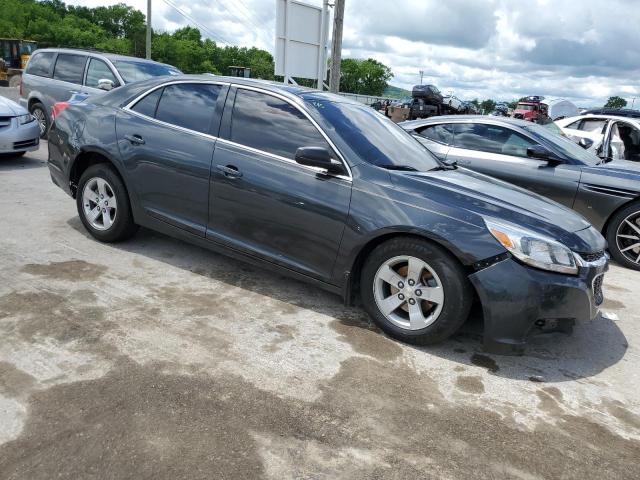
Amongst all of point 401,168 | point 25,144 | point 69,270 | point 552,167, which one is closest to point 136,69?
point 25,144

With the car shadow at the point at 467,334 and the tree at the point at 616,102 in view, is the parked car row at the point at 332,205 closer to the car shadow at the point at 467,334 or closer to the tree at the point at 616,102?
the car shadow at the point at 467,334

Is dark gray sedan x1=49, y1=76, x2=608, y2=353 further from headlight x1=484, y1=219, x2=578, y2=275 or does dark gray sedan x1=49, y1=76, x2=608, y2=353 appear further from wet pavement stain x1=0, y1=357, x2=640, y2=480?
wet pavement stain x1=0, y1=357, x2=640, y2=480

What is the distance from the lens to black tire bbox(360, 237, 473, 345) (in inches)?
131

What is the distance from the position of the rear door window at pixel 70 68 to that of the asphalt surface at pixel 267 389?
647 cm

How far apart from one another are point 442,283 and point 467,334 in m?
0.70

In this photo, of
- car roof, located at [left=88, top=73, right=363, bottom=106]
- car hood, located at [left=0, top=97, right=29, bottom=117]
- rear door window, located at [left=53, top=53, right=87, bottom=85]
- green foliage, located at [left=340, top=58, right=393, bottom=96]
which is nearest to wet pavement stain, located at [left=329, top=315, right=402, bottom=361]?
car roof, located at [left=88, top=73, right=363, bottom=106]

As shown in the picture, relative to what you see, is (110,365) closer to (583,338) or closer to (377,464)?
(377,464)

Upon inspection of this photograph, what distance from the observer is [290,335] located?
3570 millimetres

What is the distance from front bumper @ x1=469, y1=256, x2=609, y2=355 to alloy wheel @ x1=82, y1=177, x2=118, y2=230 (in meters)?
3.25

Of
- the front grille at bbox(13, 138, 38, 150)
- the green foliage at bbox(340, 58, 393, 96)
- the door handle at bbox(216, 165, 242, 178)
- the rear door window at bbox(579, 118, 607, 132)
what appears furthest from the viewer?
the green foliage at bbox(340, 58, 393, 96)

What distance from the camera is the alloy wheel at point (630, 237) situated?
5797mm

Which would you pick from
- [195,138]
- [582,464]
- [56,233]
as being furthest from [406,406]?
[56,233]

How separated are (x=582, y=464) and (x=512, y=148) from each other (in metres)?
4.65

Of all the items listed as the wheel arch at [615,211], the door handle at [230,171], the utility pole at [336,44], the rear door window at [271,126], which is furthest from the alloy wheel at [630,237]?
the utility pole at [336,44]
